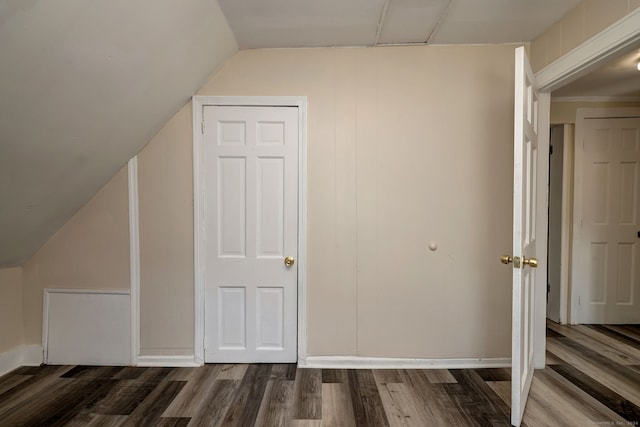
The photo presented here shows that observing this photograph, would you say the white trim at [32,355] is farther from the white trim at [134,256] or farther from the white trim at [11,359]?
the white trim at [134,256]

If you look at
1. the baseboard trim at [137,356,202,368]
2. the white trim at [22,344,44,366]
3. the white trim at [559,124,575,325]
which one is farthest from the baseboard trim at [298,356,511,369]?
the white trim at [22,344,44,366]

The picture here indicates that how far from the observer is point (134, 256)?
238 centimetres

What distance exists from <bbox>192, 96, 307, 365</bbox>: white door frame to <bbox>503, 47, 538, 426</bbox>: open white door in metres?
1.33

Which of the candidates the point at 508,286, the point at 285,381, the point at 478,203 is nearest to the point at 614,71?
the point at 478,203

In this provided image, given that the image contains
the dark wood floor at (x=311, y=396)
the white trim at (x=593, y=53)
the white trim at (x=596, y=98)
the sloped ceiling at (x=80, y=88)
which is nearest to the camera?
the sloped ceiling at (x=80, y=88)

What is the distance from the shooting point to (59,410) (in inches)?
74.5

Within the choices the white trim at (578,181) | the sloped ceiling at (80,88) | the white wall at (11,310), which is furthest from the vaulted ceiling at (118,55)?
the white trim at (578,181)

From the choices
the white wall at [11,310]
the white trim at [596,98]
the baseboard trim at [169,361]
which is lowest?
the baseboard trim at [169,361]

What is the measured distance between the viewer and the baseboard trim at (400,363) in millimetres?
2379

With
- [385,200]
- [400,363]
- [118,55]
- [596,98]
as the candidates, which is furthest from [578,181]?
[118,55]

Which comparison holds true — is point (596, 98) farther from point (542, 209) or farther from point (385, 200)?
point (385, 200)

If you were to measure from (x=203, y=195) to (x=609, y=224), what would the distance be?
157 inches

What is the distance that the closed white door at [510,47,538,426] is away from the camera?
171cm

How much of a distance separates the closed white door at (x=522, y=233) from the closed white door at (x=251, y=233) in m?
1.41
